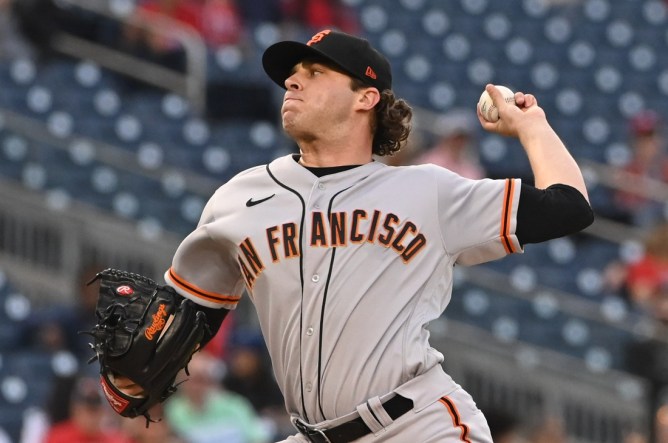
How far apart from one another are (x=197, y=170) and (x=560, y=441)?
11.3 ft

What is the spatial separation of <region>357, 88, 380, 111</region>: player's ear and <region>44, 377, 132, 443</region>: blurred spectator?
2.81 metres

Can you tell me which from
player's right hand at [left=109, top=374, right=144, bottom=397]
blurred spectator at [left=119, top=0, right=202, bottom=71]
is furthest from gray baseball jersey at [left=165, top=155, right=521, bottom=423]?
blurred spectator at [left=119, top=0, right=202, bottom=71]

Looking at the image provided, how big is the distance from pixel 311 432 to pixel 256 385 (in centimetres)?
385

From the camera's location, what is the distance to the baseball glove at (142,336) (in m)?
3.48

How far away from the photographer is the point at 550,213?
3.39 metres

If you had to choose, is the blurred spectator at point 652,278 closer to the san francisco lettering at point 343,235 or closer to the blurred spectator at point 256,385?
the blurred spectator at point 256,385

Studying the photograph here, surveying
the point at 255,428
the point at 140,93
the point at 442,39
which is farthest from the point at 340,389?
the point at 442,39

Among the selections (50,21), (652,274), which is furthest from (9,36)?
(652,274)

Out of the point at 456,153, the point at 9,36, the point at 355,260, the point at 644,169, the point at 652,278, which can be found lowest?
the point at 652,278

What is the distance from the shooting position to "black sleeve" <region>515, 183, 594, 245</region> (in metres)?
3.38

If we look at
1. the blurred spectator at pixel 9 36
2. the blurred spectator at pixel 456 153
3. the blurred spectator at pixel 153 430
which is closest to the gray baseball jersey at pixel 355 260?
the blurred spectator at pixel 153 430

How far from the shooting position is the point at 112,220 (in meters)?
8.28

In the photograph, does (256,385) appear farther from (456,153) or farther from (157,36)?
Result: (157,36)

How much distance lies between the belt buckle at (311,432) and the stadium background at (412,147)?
2.64 meters
